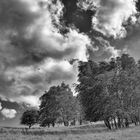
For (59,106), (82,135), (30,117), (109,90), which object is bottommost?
(82,135)

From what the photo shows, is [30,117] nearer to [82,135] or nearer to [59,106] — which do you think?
[59,106]

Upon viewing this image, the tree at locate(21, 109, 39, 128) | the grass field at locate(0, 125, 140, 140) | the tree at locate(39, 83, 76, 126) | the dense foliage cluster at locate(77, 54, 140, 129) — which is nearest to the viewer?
the grass field at locate(0, 125, 140, 140)

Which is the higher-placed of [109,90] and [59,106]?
[59,106]

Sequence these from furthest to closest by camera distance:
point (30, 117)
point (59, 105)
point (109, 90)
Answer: point (30, 117)
point (59, 105)
point (109, 90)

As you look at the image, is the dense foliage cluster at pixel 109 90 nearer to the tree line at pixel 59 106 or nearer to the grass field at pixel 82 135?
the grass field at pixel 82 135

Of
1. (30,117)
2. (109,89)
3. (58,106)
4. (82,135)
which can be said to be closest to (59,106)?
(58,106)

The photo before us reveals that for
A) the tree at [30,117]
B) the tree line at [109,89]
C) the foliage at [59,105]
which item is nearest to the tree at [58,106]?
the foliage at [59,105]

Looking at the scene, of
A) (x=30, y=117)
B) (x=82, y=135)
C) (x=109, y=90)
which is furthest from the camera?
(x=30, y=117)

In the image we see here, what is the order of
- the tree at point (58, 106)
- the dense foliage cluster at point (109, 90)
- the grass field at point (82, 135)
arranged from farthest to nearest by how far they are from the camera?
the tree at point (58, 106), the dense foliage cluster at point (109, 90), the grass field at point (82, 135)

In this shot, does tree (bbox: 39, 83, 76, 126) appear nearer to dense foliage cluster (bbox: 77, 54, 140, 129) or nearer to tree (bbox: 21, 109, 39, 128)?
tree (bbox: 21, 109, 39, 128)

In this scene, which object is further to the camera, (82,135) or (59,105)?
(59,105)

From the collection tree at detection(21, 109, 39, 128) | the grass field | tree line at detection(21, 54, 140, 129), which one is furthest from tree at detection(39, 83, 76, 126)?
the grass field

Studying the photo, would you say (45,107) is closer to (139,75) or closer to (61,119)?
(61,119)

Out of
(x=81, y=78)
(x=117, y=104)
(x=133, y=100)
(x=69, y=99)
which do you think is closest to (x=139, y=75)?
(x=133, y=100)
